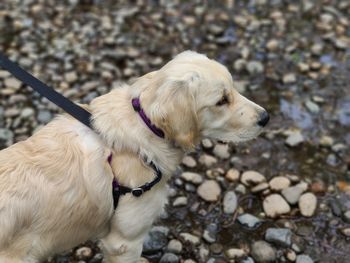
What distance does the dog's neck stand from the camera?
3.69 meters

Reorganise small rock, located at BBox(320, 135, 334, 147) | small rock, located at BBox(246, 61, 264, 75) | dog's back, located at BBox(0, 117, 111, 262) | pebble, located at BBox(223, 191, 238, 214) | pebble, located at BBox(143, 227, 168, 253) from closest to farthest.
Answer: dog's back, located at BBox(0, 117, 111, 262) < pebble, located at BBox(143, 227, 168, 253) < pebble, located at BBox(223, 191, 238, 214) < small rock, located at BBox(320, 135, 334, 147) < small rock, located at BBox(246, 61, 264, 75)

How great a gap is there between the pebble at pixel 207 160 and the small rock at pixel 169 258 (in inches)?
49.9

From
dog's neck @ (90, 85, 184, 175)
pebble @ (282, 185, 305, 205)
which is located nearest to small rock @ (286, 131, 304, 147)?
pebble @ (282, 185, 305, 205)

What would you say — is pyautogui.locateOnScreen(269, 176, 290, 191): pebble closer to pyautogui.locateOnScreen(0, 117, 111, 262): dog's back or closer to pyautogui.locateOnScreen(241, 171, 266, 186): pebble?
pyautogui.locateOnScreen(241, 171, 266, 186): pebble

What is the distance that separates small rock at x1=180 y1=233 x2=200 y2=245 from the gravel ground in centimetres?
1

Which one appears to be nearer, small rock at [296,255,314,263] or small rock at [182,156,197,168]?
small rock at [296,255,314,263]

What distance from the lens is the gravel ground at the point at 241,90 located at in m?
5.02

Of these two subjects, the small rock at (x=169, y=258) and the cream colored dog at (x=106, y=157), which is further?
the small rock at (x=169, y=258)

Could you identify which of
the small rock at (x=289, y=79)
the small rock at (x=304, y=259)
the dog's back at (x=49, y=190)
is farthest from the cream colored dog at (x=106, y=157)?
the small rock at (x=289, y=79)

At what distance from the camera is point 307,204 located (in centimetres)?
524

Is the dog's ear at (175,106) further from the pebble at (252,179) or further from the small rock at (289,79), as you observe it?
the small rock at (289,79)

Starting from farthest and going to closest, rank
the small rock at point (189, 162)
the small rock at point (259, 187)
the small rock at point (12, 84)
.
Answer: the small rock at point (12, 84)
the small rock at point (189, 162)
the small rock at point (259, 187)

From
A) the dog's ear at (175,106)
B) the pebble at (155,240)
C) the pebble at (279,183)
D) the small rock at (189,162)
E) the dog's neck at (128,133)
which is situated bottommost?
the pebble at (279,183)

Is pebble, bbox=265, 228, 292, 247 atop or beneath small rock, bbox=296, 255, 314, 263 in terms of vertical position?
atop
